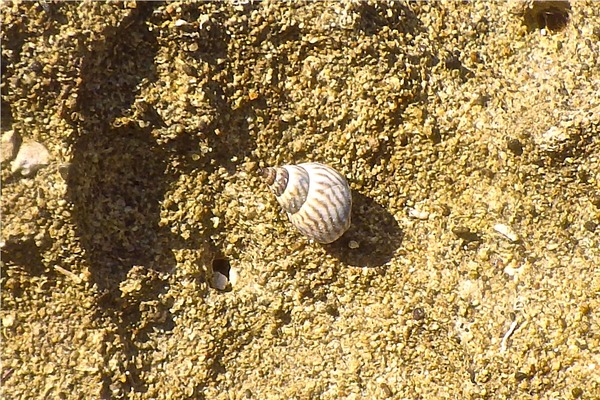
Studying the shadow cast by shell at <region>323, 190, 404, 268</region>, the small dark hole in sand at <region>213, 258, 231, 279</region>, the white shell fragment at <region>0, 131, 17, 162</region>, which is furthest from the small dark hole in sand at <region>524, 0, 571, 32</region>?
the white shell fragment at <region>0, 131, 17, 162</region>

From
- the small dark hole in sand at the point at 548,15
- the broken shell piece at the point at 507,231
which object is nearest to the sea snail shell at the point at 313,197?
the broken shell piece at the point at 507,231

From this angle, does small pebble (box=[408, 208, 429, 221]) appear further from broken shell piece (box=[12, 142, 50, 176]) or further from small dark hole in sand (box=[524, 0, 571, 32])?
broken shell piece (box=[12, 142, 50, 176])

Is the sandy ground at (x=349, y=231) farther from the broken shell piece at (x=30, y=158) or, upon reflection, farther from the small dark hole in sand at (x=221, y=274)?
the broken shell piece at (x=30, y=158)

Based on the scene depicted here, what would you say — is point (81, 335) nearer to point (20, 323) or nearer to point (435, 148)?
point (20, 323)

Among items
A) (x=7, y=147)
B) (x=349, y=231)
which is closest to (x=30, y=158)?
(x=7, y=147)

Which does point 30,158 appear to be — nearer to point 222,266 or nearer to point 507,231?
point 222,266

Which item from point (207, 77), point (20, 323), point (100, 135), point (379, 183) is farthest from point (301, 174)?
point (20, 323)
